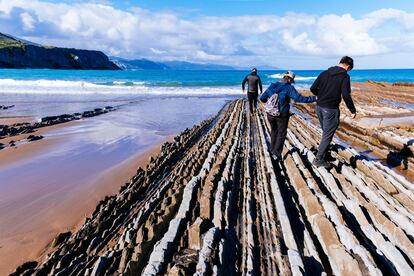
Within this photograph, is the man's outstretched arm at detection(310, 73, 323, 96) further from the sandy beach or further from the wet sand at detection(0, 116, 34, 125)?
the wet sand at detection(0, 116, 34, 125)

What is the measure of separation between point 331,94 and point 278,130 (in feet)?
4.66

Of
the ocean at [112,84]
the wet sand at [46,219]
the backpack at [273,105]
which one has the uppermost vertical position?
the backpack at [273,105]

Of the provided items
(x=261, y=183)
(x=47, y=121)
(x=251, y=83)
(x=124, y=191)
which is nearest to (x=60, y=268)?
(x=124, y=191)

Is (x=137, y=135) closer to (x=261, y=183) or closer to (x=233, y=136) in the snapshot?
(x=233, y=136)

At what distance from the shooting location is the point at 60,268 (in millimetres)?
3844

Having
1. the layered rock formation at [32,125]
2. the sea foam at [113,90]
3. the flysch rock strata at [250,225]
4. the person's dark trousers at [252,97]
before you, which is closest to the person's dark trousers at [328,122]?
the flysch rock strata at [250,225]

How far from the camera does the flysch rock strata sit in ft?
10.8

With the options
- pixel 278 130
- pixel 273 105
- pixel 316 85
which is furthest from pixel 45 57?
pixel 316 85

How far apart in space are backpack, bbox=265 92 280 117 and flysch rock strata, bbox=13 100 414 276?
100 cm

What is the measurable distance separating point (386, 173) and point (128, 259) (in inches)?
188

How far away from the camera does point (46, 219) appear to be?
550cm

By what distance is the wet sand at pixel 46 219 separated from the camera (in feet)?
14.9

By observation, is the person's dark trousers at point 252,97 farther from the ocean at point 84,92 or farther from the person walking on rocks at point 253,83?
the ocean at point 84,92

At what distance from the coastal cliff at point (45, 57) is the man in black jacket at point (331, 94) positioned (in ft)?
402
